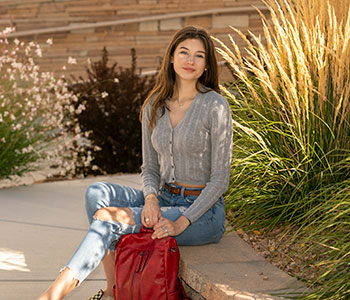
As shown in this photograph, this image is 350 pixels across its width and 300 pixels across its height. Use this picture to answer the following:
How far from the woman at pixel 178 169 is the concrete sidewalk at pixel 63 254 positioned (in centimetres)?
18

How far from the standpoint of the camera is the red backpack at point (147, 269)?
2.71 m

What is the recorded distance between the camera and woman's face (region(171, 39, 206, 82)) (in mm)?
3107

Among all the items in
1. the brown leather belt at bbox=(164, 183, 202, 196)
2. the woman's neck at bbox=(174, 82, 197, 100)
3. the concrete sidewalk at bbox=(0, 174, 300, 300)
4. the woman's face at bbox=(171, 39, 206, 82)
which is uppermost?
the woman's face at bbox=(171, 39, 206, 82)

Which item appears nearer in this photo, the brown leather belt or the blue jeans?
the blue jeans

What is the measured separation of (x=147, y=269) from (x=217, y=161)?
0.62 meters

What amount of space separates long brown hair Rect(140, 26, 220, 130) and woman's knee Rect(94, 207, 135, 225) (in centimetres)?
51

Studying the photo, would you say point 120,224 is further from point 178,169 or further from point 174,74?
point 174,74

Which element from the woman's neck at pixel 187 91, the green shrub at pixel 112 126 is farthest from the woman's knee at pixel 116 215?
the green shrub at pixel 112 126

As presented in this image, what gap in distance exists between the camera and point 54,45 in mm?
10070

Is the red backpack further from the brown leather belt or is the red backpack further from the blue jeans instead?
the brown leather belt

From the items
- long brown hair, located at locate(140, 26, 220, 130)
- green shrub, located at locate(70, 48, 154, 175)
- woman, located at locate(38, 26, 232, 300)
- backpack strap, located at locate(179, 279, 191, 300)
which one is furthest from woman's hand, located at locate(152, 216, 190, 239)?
green shrub, located at locate(70, 48, 154, 175)

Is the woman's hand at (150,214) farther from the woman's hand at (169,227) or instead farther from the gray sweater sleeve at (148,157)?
the gray sweater sleeve at (148,157)

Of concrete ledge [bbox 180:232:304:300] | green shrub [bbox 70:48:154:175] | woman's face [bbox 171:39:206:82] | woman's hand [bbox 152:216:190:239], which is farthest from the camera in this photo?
green shrub [bbox 70:48:154:175]

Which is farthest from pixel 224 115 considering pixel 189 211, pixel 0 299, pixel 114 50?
pixel 114 50
